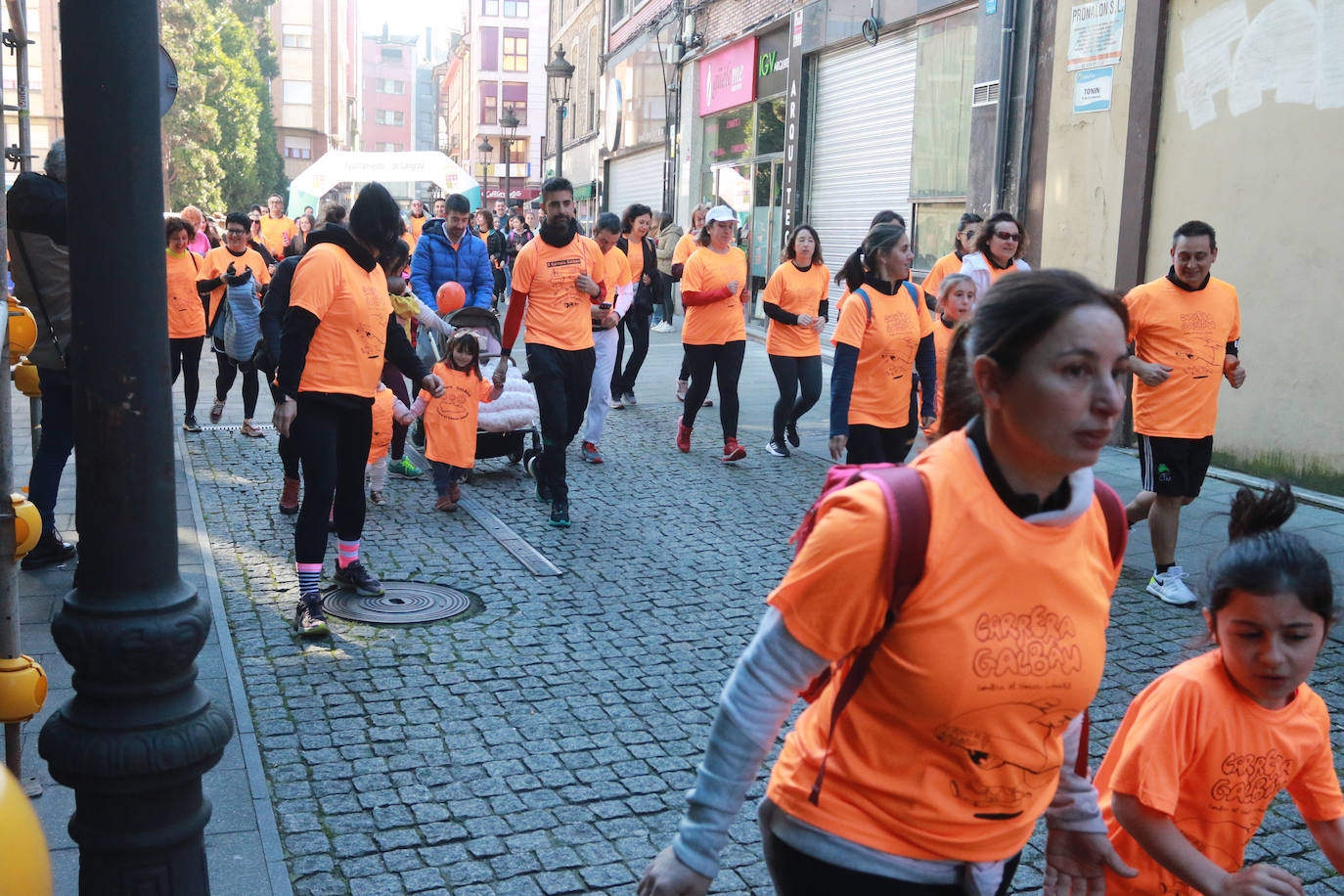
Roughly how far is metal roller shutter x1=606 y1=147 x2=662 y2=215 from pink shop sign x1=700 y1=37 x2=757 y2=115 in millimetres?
3649

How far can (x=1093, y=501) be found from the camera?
2129mm

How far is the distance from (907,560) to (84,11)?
1930 millimetres

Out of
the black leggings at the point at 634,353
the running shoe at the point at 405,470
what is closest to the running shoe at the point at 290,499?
the running shoe at the point at 405,470

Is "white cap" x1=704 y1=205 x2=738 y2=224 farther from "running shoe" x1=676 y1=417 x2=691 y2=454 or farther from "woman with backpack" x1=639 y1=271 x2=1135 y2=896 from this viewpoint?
"woman with backpack" x1=639 y1=271 x2=1135 y2=896

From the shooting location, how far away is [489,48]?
307ft

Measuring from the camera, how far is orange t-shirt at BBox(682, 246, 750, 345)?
10.6 m

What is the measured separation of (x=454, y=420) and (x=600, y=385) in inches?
74.5

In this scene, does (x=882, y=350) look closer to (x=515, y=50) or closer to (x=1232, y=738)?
(x=1232, y=738)

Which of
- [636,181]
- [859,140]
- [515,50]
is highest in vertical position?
[515,50]

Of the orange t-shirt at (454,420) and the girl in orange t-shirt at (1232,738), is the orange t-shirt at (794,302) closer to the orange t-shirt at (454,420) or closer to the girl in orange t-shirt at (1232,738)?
the orange t-shirt at (454,420)

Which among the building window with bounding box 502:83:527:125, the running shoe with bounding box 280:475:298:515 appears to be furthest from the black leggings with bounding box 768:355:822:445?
the building window with bounding box 502:83:527:125

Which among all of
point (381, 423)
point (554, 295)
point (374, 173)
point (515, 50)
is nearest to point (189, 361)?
point (381, 423)

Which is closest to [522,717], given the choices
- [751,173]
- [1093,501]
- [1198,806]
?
[1198,806]

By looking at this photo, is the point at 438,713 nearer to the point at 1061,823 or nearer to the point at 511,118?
the point at 1061,823
